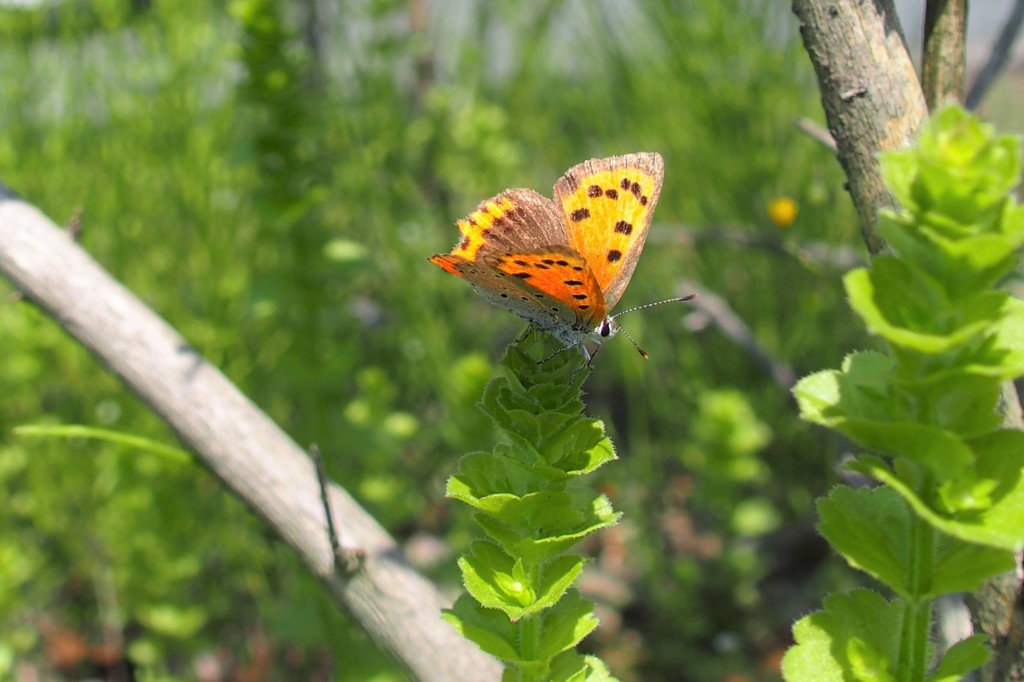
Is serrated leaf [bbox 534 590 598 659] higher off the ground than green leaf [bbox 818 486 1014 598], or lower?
lower

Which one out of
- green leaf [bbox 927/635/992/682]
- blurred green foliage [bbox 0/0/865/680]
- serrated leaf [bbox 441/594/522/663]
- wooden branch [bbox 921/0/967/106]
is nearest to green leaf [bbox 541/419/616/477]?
serrated leaf [bbox 441/594/522/663]

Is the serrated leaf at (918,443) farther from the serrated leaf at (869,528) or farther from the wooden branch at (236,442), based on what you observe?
the wooden branch at (236,442)

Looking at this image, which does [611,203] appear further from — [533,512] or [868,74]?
[533,512]

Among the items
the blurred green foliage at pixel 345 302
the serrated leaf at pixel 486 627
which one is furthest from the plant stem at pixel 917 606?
the blurred green foliage at pixel 345 302

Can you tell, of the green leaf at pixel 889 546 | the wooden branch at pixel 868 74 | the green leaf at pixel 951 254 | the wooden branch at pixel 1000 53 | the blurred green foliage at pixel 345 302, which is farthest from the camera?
the blurred green foliage at pixel 345 302

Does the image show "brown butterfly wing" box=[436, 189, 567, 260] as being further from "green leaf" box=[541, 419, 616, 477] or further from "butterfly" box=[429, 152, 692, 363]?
"green leaf" box=[541, 419, 616, 477]

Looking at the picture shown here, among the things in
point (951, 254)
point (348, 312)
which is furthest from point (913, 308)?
point (348, 312)
